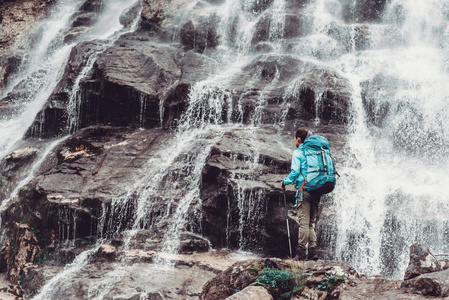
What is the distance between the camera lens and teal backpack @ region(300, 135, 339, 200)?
630 cm

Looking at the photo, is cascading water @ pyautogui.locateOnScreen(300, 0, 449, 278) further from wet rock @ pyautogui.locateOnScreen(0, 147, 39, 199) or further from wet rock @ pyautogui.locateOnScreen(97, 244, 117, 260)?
wet rock @ pyautogui.locateOnScreen(0, 147, 39, 199)

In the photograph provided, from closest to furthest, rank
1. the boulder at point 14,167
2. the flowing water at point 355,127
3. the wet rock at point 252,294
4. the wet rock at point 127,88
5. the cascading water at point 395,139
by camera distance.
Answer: the wet rock at point 252,294, the cascading water at point 395,139, the flowing water at point 355,127, the boulder at point 14,167, the wet rock at point 127,88

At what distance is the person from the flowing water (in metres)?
3.57

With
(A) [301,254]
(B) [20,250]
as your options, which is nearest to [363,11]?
(A) [301,254]

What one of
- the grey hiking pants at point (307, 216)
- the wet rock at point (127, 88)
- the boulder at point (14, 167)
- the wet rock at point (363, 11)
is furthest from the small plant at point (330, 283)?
the wet rock at point (363, 11)

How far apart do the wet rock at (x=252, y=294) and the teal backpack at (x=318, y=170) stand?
1661 mm

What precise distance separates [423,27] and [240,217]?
1223cm

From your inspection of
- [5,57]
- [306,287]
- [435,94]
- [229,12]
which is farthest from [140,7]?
[306,287]

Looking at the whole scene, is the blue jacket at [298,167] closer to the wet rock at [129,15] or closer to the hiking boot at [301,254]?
the hiking boot at [301,254]

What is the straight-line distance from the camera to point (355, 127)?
534 inches

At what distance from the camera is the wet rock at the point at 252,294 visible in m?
5.31

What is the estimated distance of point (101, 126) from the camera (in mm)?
15328

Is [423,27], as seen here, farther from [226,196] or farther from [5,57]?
[5,57]

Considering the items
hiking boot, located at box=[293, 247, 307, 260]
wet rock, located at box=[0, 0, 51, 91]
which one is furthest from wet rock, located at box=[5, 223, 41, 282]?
wet rock, located at box=[0, 0, 51, 91]
